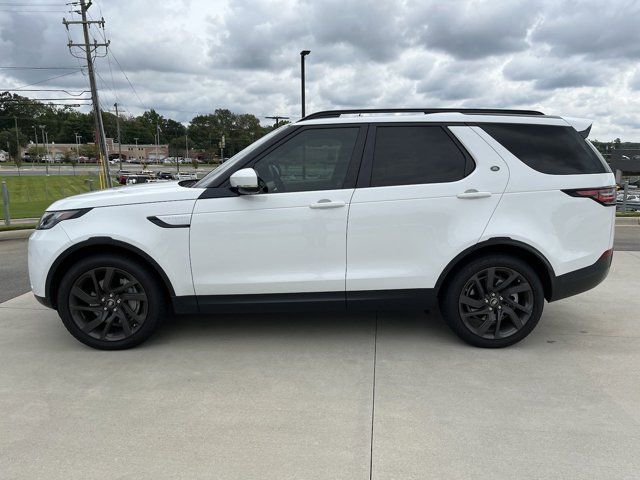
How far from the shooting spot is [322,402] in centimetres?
313

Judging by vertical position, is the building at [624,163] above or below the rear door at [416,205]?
below

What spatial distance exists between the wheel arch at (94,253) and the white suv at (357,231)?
0.4 inches

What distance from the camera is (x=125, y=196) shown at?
3838 millimetres

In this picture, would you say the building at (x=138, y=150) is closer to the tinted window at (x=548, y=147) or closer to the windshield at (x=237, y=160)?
the windshield at (x=237, y=160)

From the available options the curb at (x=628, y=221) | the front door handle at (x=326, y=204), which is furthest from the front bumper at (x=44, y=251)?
the curb at (x=628, y=221)

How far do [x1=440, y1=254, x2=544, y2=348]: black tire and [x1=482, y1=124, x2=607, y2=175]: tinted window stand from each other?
0.80 meters

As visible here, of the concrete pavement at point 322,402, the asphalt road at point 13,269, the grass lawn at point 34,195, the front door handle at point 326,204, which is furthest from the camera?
the grass lawn at point 34,195

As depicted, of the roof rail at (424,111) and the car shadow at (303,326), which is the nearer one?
the roof rail at (424,111)

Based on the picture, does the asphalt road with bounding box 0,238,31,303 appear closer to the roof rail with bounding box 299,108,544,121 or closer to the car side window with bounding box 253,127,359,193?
the car side window with bounding box 253,127,359,193

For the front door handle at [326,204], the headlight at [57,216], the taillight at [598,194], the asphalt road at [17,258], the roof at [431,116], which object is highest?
the roof at [431,116]

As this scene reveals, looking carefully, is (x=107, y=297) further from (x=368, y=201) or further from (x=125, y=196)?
(x=368, y=201)

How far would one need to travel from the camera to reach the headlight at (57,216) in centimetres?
382

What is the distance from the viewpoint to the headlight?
12.5ft

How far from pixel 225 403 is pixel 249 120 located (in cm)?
12330
